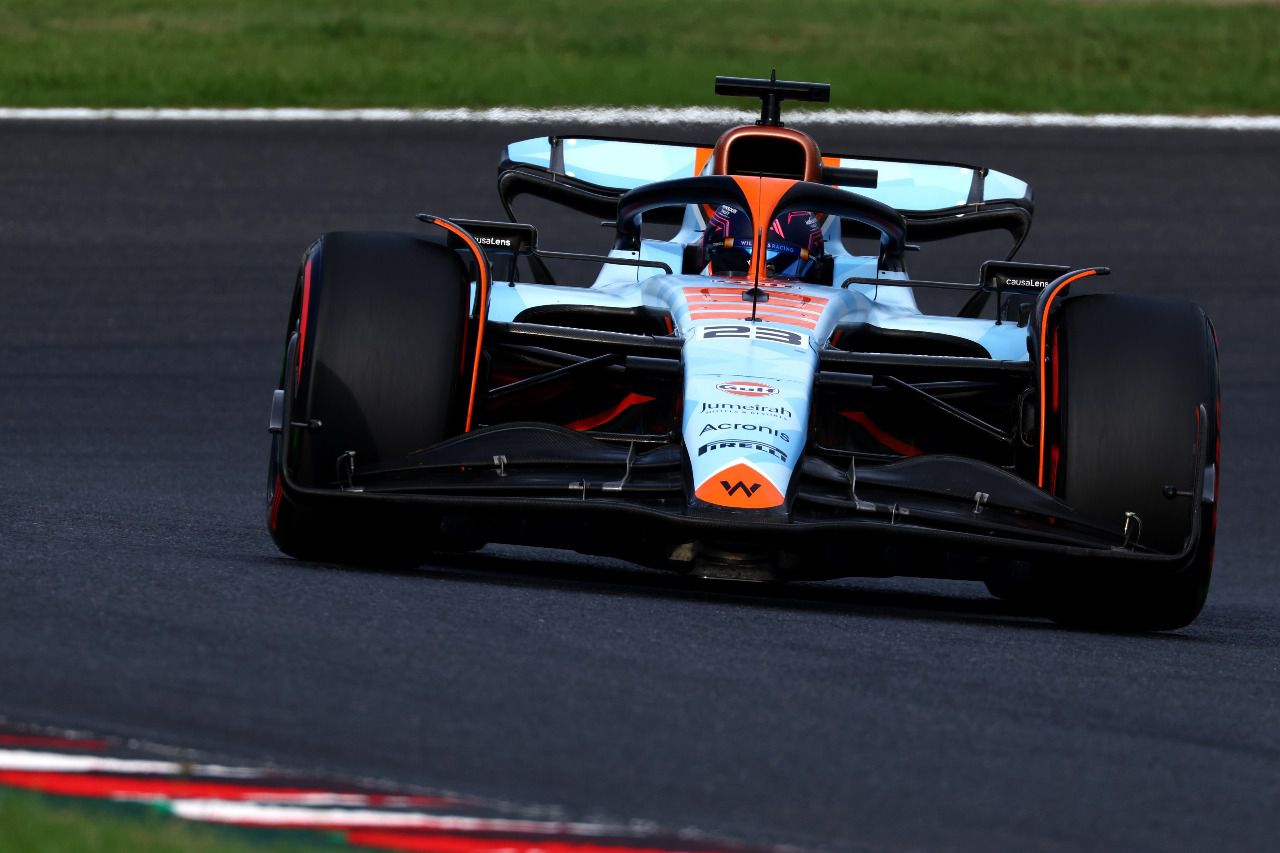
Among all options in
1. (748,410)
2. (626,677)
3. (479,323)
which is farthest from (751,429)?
(626,677)

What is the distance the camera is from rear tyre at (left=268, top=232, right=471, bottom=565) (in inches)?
270

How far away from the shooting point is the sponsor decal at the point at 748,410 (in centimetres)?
680

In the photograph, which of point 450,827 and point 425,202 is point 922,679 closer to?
point 450,827

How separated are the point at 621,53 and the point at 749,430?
11175 millimetres

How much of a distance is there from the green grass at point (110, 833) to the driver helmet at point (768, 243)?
5034 mm

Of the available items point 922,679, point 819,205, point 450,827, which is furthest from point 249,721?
point 819,205

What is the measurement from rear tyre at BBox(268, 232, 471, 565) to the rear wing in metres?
2.74

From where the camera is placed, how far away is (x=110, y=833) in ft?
12.1

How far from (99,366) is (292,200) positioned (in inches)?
104

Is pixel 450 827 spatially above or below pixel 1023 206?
below

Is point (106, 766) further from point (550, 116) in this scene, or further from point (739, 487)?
point (550, 116)

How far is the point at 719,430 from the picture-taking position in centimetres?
670

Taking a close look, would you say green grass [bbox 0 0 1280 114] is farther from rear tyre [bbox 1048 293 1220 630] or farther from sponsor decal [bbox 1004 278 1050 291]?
rear tyre [bbox 1048 293 1220 630]

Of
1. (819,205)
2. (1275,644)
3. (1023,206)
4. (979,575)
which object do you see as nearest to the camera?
(979,575)
